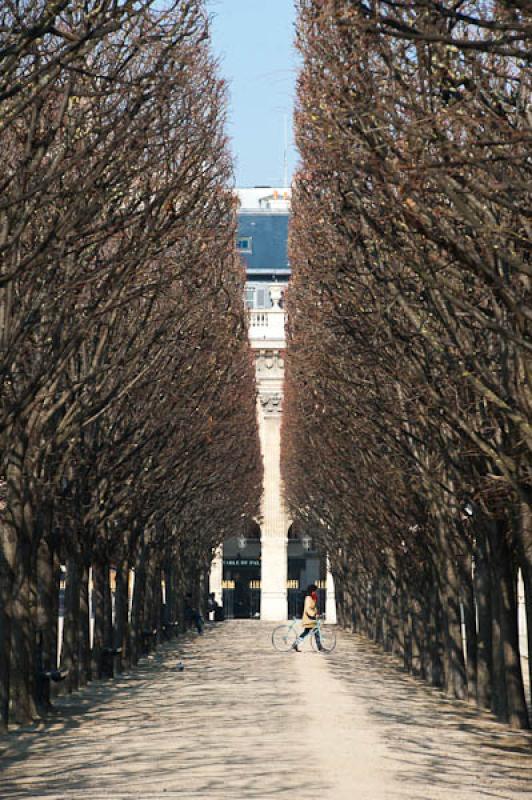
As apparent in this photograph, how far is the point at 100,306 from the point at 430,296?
802cm

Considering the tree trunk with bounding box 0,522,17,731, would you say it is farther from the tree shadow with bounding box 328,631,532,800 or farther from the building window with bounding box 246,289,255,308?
the building window with bounding box 246,289,255,308

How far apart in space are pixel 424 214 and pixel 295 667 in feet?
77.7

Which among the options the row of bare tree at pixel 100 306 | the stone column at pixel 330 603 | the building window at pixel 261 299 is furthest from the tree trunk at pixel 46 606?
the building window at pixel 261 299

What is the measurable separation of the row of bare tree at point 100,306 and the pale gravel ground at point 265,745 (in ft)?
6.25

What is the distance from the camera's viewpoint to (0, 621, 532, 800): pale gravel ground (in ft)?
54.3

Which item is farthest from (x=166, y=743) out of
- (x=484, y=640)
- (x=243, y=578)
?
(x=243, y=578)

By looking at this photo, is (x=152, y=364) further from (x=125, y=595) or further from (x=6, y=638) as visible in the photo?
(x=125, y=595)

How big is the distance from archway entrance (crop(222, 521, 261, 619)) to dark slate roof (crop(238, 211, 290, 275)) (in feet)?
62.8

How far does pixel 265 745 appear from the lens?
67.7ft

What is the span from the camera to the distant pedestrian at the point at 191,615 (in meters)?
71.5

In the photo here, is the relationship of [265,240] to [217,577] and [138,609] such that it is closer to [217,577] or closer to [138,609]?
[217,577]

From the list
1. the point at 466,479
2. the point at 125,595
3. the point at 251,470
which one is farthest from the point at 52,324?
the point at 251,470

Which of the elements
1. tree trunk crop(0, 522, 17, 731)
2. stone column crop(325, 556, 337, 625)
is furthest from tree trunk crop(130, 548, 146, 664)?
stone column crop(325, 556, 337, 625)

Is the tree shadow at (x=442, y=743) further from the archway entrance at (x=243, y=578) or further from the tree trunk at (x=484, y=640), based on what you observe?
the archway entrance at (x=243, y=578)
